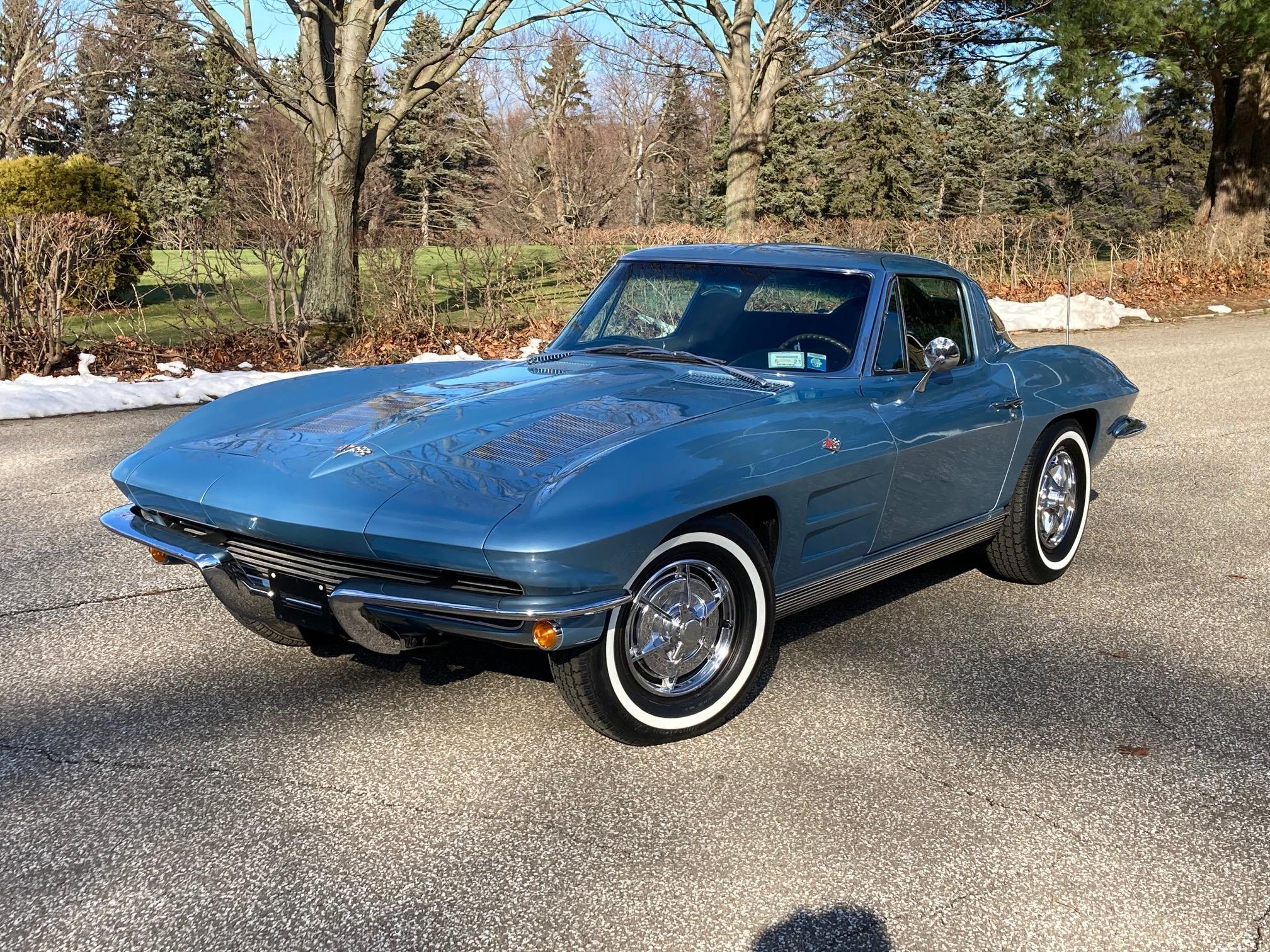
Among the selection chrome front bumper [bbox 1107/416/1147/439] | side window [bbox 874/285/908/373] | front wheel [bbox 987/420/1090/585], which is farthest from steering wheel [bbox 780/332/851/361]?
chrome front bumper [bbox 1107/416/1147/439]

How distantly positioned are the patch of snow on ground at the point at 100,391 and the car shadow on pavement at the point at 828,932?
751cm

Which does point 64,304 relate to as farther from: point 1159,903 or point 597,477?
point 1159,903

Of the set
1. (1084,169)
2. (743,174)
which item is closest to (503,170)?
(1084,169)

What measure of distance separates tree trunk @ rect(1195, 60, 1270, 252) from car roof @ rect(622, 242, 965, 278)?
21085 millimetres

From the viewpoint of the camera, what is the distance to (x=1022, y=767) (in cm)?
338

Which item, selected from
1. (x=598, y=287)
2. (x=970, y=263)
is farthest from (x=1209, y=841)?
(x=970, y=263)

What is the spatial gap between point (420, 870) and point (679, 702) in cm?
96

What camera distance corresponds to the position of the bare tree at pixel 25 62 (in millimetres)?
29531

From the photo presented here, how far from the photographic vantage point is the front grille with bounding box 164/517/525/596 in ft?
9.88

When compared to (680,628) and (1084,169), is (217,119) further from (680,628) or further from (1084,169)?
(680,628)

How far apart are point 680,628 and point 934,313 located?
206 centimetres

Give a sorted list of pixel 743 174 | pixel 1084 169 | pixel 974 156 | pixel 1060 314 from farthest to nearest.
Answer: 1. pixel 974 156
2. pixel 1084 169
3. pixel 743 174
4. pixel 1060 314

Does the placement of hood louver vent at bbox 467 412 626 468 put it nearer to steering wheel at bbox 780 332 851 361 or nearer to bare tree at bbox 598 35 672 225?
steering wheel at bbox 780 332 851 361

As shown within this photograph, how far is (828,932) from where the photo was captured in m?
2.55
